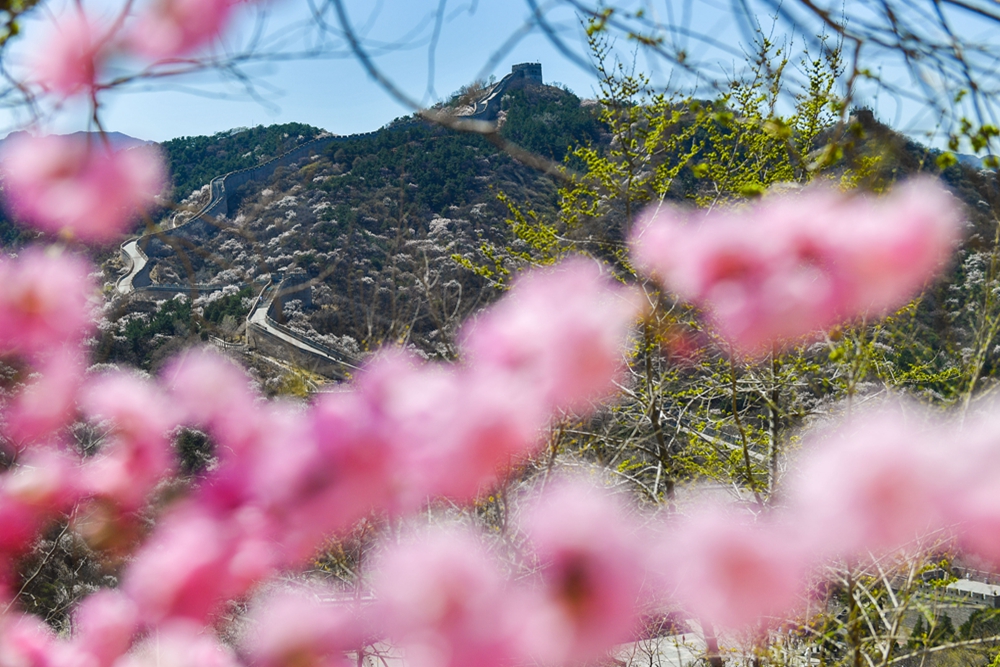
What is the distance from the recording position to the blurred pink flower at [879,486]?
1.48 feet

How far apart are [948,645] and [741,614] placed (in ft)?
8.07

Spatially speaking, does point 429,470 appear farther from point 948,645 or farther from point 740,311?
point 948,645

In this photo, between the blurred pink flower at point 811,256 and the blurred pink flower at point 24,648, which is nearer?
the blurred pink flower at point 811,256

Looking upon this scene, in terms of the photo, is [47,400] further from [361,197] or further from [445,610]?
[361,197]

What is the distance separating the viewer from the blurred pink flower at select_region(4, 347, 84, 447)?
127 cm

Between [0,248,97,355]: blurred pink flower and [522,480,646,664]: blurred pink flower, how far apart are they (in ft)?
3.51

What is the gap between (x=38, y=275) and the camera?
1123 millimetres

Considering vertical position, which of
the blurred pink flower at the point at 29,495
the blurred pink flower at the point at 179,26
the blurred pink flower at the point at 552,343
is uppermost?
the blurred pink flower at the point at 179,26

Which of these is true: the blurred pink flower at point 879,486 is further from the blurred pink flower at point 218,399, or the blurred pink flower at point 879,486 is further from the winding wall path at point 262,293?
the winding wall path at point 262,293

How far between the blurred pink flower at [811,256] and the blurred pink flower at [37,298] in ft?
3.65

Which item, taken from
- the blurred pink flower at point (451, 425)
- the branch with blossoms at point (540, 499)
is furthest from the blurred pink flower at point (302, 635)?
the blurred pink flower at point (451, 425)

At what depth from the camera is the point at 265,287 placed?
3.43 meters

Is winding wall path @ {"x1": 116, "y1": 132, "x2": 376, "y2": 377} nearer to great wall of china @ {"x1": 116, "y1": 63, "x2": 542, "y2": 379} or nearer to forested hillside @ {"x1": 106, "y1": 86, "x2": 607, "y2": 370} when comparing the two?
great wall of china @ {"x1": 116, "y1": 63, "x2": 542, "y2": 379}

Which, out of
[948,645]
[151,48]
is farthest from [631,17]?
[948,645]
